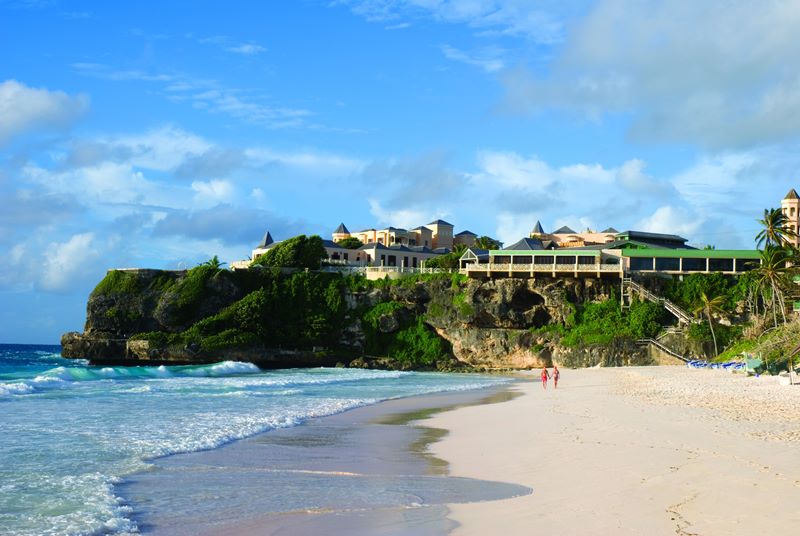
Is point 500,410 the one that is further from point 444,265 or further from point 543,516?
point 444,265

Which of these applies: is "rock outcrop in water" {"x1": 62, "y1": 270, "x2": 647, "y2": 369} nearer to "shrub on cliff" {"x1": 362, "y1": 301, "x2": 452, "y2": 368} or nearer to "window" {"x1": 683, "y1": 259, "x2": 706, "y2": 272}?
"shrub on cliff" {"x1": 362, "y1": 301, "x2": 452, "y2": 368}

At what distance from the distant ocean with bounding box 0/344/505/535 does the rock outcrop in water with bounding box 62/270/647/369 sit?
16.6 m

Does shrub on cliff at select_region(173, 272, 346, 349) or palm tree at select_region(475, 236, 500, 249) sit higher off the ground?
palm tree at select_region(475, 236, 500, 249)

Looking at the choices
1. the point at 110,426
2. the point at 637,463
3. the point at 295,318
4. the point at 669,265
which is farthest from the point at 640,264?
the point at 637,463

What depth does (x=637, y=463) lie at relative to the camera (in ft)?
45.5

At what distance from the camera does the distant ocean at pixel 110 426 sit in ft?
38.2

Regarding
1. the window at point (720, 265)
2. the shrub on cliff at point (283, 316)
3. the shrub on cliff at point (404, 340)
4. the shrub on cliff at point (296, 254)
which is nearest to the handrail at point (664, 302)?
the window at point (720, 265)

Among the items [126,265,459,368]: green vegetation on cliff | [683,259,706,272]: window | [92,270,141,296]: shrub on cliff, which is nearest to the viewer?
[683,259,706,272]: window

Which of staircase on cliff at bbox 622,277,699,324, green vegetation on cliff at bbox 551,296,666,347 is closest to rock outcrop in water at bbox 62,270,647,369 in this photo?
green vegetation on cliff at bbox 551,296,666,347

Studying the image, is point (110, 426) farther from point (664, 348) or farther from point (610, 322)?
point (610, 322)

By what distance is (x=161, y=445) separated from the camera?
1778 cm

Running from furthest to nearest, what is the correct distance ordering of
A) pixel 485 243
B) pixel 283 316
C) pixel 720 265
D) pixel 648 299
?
pixel 485 243 → pixel 283 316 → pixel 720 265 → pixel 648 299

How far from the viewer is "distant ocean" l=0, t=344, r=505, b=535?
11.6 metres

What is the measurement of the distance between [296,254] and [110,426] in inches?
1926
